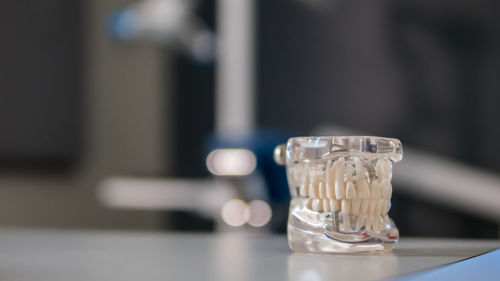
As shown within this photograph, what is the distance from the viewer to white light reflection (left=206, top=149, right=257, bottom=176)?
218 centimetres

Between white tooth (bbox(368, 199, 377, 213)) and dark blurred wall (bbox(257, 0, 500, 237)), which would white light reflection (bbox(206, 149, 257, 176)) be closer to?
dark blurred wall (bbox(257, 0, 500, 237))

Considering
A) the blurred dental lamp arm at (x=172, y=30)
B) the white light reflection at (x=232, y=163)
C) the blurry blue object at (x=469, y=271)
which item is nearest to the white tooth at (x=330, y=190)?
the blurry blue object at (x=469, y=271)

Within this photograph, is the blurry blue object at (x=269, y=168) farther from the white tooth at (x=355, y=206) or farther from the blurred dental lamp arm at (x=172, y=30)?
the white tooth at (x=355, y=206)

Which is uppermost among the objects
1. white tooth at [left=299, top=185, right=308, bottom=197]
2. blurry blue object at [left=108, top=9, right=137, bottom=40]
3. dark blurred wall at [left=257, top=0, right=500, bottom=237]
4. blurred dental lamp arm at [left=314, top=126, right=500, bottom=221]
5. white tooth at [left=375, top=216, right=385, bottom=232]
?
blurry blue object at [left=108, top=9, right=137, bottom=40]

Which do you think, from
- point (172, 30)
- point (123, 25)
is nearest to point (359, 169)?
point (172, 30)

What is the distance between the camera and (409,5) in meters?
2.78

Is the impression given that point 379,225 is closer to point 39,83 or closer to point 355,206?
point 355,206

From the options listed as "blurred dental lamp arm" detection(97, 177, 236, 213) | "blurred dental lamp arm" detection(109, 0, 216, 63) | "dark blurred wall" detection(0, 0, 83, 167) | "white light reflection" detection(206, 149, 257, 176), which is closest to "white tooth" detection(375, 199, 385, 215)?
"white light reflection" detection(206, 149, 257, 176)

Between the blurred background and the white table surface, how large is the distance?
7.13ft

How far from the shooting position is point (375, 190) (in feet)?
1.62

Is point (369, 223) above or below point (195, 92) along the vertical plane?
below

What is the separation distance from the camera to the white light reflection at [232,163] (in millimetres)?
2184

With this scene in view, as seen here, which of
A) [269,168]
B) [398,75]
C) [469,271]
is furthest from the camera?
[398,75]

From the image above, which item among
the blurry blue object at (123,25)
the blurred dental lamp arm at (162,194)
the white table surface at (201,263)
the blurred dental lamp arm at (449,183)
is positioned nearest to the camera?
the white table surface at (201,263)
